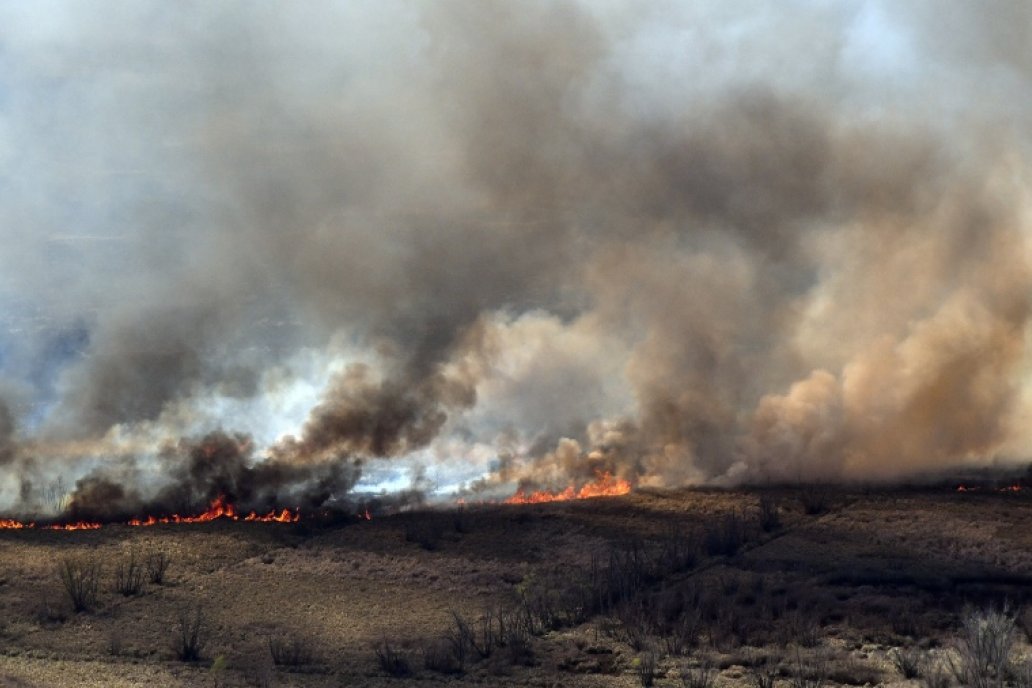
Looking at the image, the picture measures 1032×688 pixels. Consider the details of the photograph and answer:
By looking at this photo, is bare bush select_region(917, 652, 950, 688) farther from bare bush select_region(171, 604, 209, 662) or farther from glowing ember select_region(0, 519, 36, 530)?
glowing ember select_region(0, 519, 36, 530)

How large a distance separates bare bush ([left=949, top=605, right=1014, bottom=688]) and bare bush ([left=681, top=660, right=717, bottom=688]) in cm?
225

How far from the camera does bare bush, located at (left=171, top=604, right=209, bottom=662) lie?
12719 millimetres

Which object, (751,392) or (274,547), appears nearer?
(274,547)

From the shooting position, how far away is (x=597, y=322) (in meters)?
27.7

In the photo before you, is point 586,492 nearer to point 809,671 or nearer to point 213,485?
point 213,485

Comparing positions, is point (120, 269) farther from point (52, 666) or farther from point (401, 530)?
point (52, 666)

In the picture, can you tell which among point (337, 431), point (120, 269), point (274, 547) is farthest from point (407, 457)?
point (120, 269)

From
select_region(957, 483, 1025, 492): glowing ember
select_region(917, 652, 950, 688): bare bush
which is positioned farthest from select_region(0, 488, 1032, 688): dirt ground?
select_region(957, 483, 1025, 492): glowing ember

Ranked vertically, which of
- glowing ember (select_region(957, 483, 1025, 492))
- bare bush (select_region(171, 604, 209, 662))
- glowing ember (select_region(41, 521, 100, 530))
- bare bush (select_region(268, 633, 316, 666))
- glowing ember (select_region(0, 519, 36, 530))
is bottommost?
bare bush (select_region(268, 633, 316, 666))

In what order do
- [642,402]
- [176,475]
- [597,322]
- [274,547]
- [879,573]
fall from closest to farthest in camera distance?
[879,573]
[274,547]
[176,475]
[642,402]
[597,322]

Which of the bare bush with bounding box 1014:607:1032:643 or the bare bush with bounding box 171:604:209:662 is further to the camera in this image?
the bare bush with bounding box 171:604:209:662

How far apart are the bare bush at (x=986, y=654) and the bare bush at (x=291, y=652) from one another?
6458 mm

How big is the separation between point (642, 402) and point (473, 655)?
10942 mm

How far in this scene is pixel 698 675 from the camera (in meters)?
11.8
